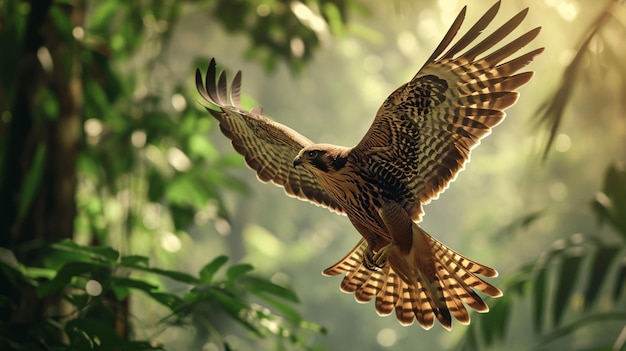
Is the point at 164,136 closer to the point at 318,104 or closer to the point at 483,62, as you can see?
the point at 483,62

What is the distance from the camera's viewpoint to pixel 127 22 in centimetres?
281

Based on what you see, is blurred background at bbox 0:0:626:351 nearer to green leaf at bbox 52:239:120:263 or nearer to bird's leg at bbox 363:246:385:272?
green leaf at bbox 52:239:120:263

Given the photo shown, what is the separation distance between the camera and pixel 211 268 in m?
1.44

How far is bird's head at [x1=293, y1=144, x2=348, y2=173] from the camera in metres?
1.08

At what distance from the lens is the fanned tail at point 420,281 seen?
1.10 m

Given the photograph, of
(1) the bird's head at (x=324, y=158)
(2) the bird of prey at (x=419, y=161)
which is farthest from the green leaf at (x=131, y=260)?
(1) the bird's head at (x=324, y=158)

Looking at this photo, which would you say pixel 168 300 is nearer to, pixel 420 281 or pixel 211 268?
pixel 211 268

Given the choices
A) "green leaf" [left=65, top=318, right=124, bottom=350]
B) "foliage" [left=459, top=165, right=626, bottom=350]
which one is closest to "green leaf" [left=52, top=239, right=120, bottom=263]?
"green leaf" [left=65, top=318, right=124, bottom=350]

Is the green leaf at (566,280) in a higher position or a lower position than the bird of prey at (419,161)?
lower

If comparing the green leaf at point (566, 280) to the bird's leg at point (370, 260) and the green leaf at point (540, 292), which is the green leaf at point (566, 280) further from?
the bird's leg at point (370, 260)

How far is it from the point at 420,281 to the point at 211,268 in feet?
1.49

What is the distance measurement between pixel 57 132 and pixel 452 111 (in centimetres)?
144

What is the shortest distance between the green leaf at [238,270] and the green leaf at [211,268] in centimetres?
3

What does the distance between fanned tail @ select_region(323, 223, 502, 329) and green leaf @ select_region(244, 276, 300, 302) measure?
199 mm
